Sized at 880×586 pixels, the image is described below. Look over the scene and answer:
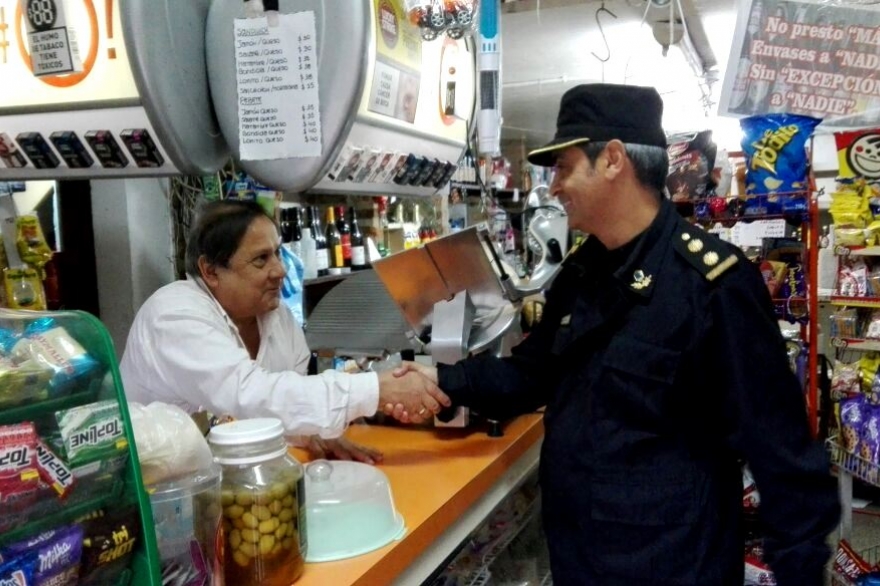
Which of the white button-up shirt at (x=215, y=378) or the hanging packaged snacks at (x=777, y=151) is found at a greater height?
the hanging packaged snacks at (x=777, y=151)

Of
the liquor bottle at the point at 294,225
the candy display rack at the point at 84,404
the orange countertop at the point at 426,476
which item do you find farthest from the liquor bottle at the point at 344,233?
the candy display rack at the point at 84,404

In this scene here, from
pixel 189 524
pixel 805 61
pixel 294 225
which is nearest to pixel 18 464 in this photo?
pixel 189 524

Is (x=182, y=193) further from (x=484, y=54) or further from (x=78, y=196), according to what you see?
(x=484, y=54)

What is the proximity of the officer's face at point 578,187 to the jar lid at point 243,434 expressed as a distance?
95cm

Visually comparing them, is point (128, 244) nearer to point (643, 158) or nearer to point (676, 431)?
point (643, 158)

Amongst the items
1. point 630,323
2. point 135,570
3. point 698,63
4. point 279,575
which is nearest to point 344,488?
point 279,575

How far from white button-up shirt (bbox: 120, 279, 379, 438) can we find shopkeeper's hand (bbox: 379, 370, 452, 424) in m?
0.14

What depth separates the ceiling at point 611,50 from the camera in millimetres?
4023

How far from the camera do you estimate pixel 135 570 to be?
0.97 m

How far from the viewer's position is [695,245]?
1.66 meters

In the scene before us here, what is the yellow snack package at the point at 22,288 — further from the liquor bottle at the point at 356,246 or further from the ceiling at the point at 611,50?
the ceiling at the point at 611,50

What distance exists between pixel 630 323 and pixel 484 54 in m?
1.11

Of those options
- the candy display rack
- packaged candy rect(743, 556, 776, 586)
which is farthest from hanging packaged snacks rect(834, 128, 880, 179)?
the candy display rack

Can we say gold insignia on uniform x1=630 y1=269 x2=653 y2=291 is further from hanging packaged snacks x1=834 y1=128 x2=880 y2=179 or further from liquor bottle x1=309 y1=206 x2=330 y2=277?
liquor bottle x1=309 y1=206 x2=330 y2=277
